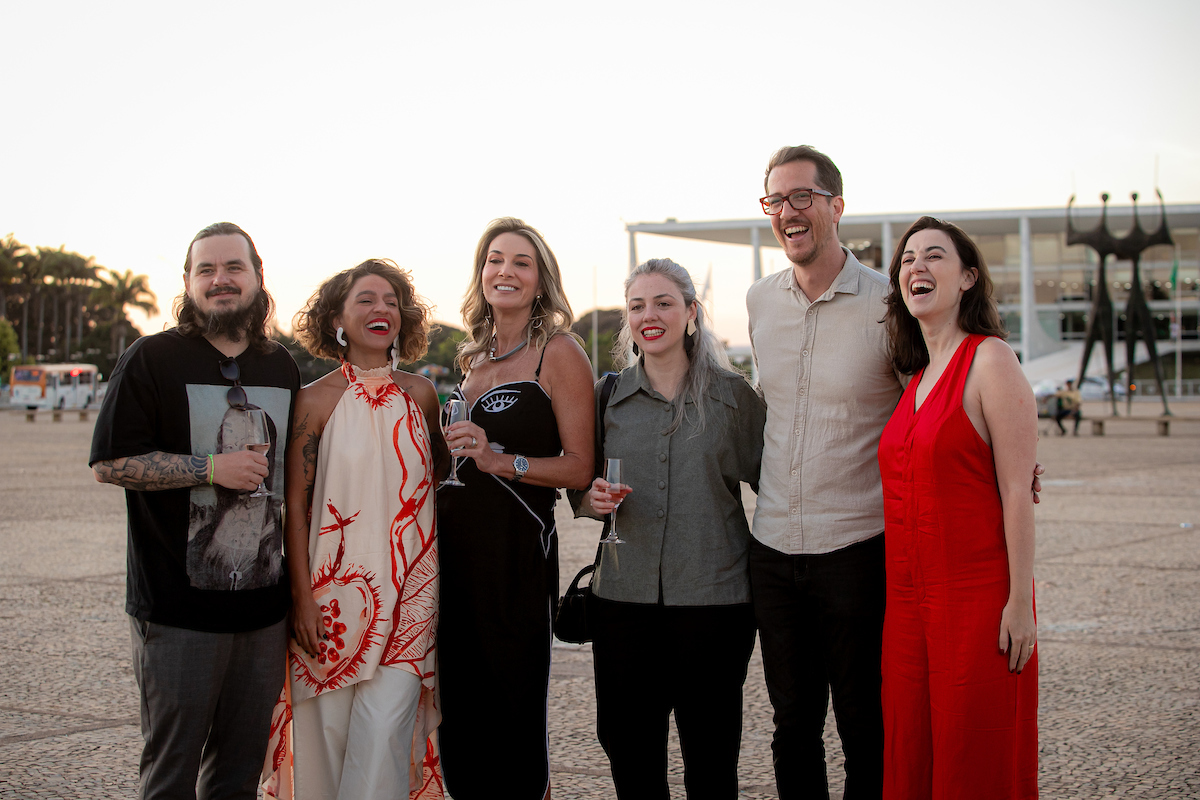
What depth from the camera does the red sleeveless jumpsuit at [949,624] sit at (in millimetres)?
2842

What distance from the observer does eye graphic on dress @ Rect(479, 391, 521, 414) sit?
3.49 meters

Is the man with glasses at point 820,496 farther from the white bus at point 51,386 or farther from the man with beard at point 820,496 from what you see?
the white bus at point 51,386

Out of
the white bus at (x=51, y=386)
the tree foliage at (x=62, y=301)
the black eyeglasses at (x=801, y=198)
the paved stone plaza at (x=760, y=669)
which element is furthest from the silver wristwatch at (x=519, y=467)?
the tree foliage at (x=62, y=301)

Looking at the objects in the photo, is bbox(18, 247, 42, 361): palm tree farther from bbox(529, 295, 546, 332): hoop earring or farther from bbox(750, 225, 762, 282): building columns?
bbox(529, 295, 546, 332): hoop earring

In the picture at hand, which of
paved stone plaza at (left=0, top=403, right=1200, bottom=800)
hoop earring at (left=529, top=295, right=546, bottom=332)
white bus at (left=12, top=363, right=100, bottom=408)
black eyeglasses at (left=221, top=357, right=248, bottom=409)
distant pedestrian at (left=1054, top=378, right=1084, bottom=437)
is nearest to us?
black eyeglasses at (left=221, top=357, right=248, bottom=409)

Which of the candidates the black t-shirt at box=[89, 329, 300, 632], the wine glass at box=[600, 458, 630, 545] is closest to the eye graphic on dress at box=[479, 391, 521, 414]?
the wine glass at box=[600, 458, 630, 545]

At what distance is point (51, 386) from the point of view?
54.5m

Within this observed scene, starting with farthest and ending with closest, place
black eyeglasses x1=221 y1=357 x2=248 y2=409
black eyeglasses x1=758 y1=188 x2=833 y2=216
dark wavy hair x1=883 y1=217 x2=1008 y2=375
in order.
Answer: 1. black eyeglasses x1=758 y1=188 x2=833 y2=216
2. dark wavy hair x1=883 y1=217 x2=1008 y2=375
3. black eyeglasses x1=221 y1=357 x2=248 y2=409

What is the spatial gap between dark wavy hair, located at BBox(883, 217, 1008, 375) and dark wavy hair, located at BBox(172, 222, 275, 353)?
2201 millimetres

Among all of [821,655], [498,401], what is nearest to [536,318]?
[498,401]

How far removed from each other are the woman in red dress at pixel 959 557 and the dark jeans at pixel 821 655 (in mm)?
143

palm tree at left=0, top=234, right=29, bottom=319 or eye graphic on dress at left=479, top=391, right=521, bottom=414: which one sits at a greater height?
palm tree at left=0, top=234, right=29, bottom=319

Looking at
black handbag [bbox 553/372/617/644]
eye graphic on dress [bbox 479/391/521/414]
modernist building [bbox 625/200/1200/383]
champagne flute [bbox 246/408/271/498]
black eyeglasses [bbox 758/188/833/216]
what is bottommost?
black handbag [bbox 553/372/617/644]

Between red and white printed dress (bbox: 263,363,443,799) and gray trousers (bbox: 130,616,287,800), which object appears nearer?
gray trousers (bbox: 130,616,287,800)
